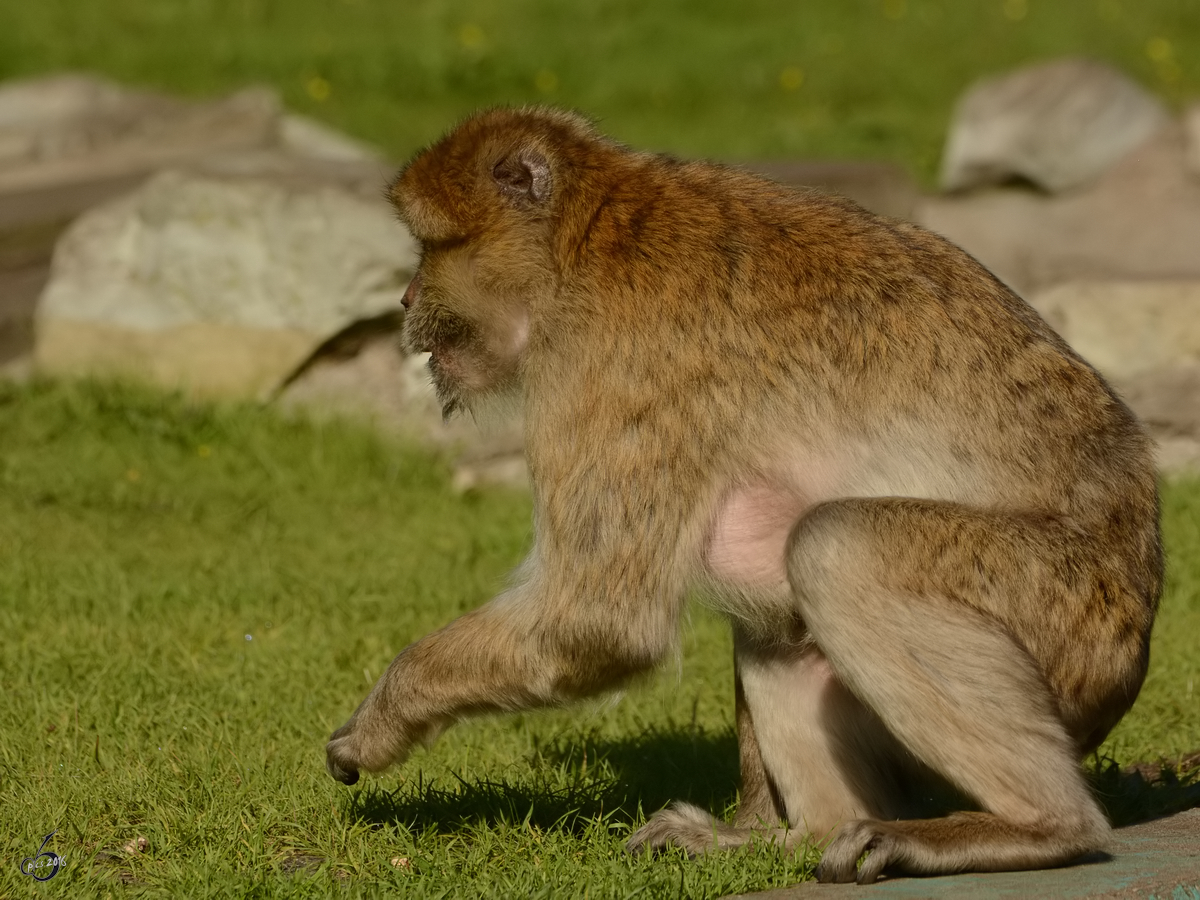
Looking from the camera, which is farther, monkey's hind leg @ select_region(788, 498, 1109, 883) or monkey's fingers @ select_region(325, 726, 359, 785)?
monkey's fingers @ select_region(325, 726, 359, 785)

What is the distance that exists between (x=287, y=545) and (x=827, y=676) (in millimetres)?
3242

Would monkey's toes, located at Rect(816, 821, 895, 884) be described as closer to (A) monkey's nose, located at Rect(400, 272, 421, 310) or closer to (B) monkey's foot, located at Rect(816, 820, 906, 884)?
(B) monkey's foot, located at Rect(816, 820, 906, 884)

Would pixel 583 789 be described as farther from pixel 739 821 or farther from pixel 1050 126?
pixel 1050 126

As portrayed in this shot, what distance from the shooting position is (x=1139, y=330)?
718 cm

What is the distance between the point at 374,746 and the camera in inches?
136

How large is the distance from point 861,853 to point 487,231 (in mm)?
1477

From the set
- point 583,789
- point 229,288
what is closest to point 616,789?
point 583,789

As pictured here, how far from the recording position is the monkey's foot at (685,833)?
3504 millimetres

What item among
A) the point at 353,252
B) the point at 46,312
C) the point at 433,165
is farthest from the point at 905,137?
the point at 433,165

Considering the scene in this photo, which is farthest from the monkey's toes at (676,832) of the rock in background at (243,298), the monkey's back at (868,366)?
the rock in background at (243,298)

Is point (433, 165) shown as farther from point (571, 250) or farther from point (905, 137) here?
point (905, 137)

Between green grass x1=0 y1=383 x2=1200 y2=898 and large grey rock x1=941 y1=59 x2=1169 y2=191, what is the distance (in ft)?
11.3

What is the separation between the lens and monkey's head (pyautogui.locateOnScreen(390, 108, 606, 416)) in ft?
11.8

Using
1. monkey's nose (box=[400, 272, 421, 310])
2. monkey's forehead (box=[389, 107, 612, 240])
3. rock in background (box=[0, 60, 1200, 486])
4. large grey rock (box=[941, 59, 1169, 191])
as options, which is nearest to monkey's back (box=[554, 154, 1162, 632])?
monkey's forehead (box=[389, 107, 612, 240])
